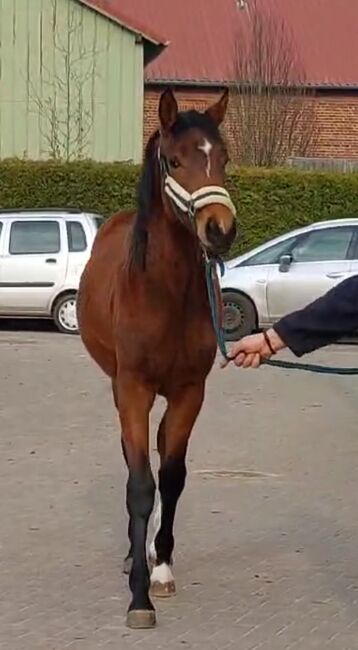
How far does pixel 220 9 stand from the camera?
42.7 metres

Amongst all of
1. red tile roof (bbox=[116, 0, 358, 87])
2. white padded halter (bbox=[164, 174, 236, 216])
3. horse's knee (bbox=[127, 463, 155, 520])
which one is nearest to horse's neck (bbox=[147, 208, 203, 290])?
white padded halter (bbox=[164, 174, 236, 216])

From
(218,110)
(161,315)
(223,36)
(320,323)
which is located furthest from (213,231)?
(223,36)

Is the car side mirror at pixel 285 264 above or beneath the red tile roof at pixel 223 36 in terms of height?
beneath

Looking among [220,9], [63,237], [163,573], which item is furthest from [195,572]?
[220,9]

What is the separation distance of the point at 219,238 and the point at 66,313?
16.9 meters

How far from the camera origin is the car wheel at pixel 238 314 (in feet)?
71.2

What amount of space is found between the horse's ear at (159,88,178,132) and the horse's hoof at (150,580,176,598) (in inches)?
92.8

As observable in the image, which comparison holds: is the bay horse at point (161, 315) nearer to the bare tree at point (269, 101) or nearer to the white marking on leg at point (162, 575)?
the white marking on leg at point (162, 575)

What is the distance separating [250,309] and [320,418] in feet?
25.1

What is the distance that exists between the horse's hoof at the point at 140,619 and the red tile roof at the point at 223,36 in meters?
33.8

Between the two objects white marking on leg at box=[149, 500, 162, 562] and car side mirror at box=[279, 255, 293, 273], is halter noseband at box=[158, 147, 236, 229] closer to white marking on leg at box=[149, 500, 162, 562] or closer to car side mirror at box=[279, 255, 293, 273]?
white marking on leg at box=[149, 500, 162, 562]

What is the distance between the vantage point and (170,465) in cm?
779

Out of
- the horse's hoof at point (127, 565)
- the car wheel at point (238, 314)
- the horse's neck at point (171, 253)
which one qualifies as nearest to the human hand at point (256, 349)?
the horse's neck at point (171, 253)

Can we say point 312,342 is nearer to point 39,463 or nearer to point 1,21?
point 39,463
